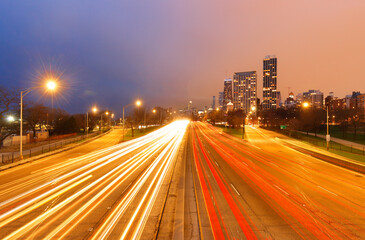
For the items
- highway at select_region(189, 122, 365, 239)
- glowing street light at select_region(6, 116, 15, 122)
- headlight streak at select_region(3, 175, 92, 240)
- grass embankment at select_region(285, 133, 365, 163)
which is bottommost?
grass embankment at select_region(285, 133, 365, 163)

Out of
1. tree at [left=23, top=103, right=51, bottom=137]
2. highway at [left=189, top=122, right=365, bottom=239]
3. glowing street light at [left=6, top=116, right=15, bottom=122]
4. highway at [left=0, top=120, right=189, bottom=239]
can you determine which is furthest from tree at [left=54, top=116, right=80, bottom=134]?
highway at [left=189, top=122, right=365, bottom=239]

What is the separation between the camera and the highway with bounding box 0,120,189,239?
8.09 m

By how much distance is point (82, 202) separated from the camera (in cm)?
1094

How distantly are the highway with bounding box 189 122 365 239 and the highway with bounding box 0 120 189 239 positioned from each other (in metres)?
2.74

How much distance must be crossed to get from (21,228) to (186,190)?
27.3ft

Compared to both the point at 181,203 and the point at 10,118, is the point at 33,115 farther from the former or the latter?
the point at 181,203

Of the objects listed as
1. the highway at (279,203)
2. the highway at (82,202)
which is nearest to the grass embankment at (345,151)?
the highway at (279,203)

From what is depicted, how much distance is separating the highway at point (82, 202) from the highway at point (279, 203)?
2742 millimetres

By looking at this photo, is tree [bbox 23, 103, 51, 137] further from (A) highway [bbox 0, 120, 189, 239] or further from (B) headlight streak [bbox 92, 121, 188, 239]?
(B) headlight streak [bbox 92, 121, 188, 239]

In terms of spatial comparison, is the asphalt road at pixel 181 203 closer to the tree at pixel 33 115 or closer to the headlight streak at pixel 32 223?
the headlight streak at pixel 32 223

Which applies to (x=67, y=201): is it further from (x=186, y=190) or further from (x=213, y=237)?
(x=213, y=237)

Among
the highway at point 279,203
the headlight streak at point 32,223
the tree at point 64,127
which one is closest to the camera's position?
the headlight streak at point 32,223

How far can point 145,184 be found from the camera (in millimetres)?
14211

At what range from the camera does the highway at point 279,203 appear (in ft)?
27.0
